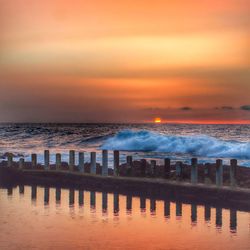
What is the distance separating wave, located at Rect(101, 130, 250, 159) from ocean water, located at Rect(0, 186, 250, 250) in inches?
1176

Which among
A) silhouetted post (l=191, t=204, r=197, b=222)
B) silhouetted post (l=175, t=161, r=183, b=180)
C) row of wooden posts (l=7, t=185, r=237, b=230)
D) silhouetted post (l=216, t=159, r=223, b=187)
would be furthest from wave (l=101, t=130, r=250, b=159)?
silhouetted post (l=191, t=204, r=197, b=222)

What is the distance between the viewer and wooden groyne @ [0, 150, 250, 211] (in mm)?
18562

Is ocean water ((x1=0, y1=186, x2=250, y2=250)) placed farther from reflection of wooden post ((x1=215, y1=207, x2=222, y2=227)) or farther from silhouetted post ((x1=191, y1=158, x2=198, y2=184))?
silhouetted post ((x1=191, y1=158, x2=198, y2=184))

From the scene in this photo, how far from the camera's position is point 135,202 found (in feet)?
60.2

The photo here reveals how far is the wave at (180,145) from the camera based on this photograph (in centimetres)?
5004

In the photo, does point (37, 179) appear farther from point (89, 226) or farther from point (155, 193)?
point (89, 226)

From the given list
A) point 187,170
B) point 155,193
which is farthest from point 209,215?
point 187,170

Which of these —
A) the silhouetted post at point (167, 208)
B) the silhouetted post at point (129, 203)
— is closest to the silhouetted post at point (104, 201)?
the silhouetted post at point (129, 203)

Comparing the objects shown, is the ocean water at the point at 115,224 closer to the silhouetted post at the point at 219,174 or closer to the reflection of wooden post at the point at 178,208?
the reflection of wooden post at the point at 178,208

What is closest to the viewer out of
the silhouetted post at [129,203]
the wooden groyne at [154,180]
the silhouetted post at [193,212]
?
the silhouetted post at [193,212]

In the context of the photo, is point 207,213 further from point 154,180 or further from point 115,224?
point 154,180

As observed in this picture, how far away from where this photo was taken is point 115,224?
48.6ft

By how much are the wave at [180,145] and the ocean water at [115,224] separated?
2988cm

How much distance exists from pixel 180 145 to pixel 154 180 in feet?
122
